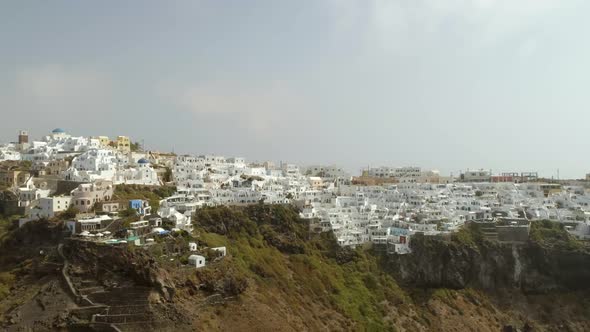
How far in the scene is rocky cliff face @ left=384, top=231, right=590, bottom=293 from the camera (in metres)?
47.4

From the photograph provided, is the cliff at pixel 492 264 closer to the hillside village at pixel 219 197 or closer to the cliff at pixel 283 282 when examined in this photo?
the cliff at pixel 283 282

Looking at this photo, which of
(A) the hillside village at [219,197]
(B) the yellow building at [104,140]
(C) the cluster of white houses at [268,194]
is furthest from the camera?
(B) the yellow building at [104,140]

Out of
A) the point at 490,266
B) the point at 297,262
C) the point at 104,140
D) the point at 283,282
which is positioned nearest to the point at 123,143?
the point at 104,140

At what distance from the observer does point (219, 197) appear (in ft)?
158

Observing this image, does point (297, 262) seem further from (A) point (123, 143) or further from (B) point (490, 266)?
(A) point (123, 143)

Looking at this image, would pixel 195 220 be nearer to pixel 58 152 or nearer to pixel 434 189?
pixel 58 152

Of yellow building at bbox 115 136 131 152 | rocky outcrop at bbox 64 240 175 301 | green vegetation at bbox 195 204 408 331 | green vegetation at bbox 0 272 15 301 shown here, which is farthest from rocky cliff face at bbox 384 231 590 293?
yellow building at bbox 115 136 131 152

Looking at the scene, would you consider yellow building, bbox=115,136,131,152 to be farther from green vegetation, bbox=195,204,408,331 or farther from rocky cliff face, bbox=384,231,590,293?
rocky cliff face, bbox=384,231,590,293

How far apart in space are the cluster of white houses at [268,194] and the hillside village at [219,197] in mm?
107

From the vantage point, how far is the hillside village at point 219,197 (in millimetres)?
38406

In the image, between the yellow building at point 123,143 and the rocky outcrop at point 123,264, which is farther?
the yellow building at point 123,143

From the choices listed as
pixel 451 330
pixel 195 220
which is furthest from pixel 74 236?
pixel 451 330

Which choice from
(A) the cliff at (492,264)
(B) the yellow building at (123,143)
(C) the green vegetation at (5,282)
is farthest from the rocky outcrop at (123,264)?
(B) the yellow building at (123,143)

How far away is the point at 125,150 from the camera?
60.9m
